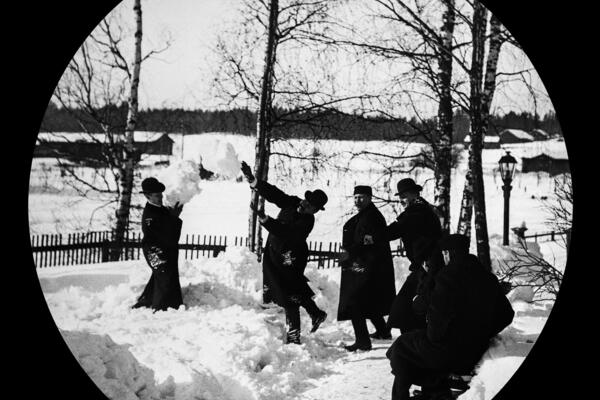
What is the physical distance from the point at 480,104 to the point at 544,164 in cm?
148

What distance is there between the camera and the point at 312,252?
11.2 m

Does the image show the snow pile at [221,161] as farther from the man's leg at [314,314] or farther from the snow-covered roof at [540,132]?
the snow-covered roof at [540,132]

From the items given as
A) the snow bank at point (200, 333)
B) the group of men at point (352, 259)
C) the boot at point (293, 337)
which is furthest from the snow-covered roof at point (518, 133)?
the boot at point (293, 337)

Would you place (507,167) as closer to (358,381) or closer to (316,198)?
(316,198)

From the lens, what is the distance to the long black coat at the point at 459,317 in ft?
13.2

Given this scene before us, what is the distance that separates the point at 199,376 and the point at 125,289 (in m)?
3.10

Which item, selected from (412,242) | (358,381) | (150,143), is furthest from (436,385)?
(150,143)

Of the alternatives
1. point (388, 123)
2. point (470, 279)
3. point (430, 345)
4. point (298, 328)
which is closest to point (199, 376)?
point (298, 328)

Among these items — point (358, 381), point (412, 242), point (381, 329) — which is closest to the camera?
point (358, 381)

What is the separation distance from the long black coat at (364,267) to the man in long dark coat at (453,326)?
1987 mm

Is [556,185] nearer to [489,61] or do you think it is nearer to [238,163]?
[489,61]

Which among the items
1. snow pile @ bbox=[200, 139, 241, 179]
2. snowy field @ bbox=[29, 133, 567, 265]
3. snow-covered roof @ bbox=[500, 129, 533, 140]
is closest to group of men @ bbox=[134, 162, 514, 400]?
snow pile @ bbox=[200, 139, 241, 179]

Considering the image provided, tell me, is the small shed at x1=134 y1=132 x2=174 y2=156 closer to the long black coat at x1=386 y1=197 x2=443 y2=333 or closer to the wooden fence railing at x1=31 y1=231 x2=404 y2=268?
the wooden fence railing at x1=31 y1=231 x2=404 y2=268

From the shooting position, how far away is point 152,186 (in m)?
6.85
